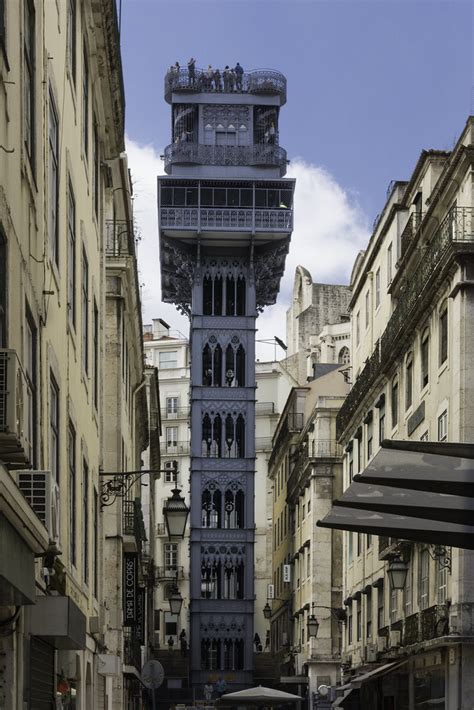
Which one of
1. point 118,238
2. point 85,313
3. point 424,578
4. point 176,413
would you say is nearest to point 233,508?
point 176,413

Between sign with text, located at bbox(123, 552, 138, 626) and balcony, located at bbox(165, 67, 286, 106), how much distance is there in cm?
4466

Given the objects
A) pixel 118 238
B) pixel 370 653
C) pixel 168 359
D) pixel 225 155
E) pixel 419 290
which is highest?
pixel 225 155

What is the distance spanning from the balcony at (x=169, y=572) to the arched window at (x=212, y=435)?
2659cm

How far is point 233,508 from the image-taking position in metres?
74.0

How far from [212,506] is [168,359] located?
143 feet

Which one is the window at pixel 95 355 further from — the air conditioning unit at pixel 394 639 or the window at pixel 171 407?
the window at pixel 171 407

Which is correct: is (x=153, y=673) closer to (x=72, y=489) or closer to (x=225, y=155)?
(x=72, y=489)

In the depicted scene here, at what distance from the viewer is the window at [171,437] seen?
350 ft

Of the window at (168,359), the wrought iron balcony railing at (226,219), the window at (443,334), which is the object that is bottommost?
the window at (443,334)

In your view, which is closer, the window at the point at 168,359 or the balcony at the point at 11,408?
the balcony at the point at 11,408

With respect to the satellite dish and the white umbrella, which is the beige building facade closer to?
the white umbrella

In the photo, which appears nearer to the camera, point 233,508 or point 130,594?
point 130,594

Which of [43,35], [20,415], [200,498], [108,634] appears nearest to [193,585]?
[200,498]

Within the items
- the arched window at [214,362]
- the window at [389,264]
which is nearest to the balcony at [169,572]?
the arched window at [214,362]
